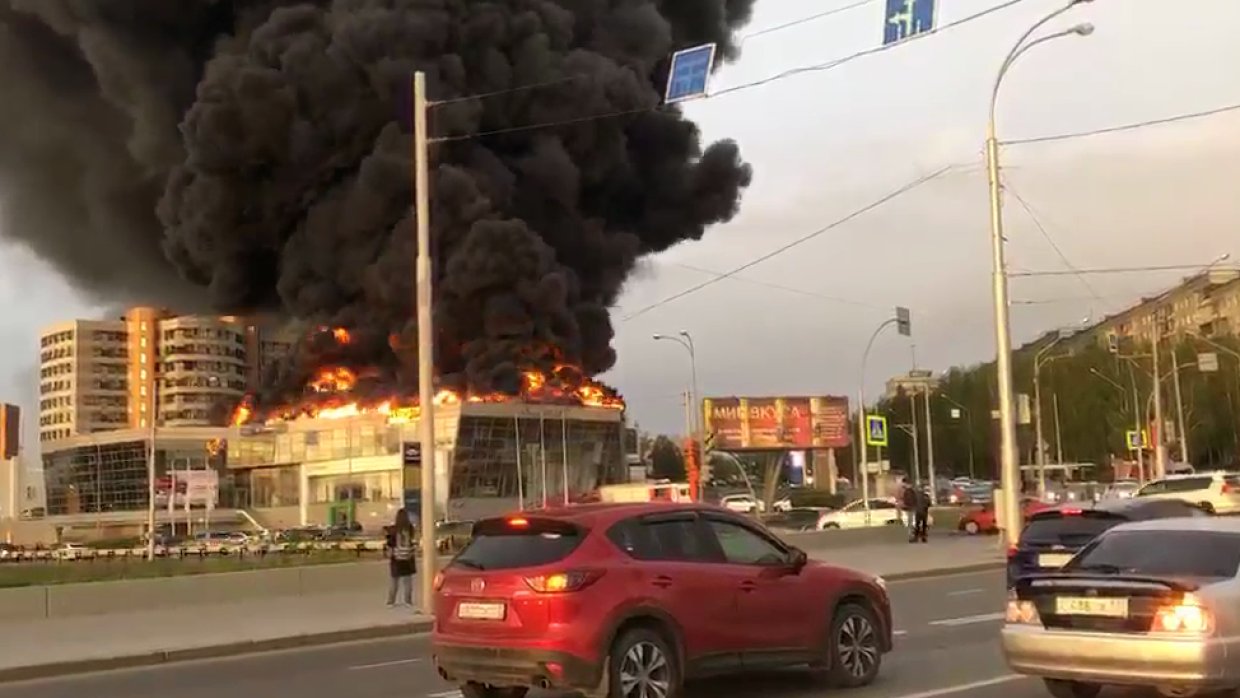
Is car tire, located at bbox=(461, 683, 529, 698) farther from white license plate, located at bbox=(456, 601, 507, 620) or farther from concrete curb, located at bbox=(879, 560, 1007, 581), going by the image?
concrete curb, located at bbox=(879, 560, 1007, 581)

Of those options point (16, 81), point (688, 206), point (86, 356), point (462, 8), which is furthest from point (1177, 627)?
point (86, 356)

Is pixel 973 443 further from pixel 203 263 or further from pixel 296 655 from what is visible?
pixel 296 655

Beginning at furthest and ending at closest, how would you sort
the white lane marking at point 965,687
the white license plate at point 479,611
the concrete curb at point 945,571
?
1. the concrete curb at point 945,571
2. the white lane marking at point 965,687
3. the white license plate at point 479,611

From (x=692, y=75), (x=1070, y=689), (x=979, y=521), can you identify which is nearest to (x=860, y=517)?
(x=979, y=521)

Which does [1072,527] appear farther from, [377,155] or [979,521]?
[377,155]

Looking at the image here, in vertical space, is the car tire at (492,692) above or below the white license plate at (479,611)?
below

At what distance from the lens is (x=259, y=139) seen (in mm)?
57344

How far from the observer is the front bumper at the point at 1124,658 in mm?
7645

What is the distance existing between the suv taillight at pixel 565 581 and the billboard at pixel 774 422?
162 ft

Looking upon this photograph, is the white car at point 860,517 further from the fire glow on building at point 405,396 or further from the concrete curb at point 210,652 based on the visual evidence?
the concrete curb at point 210,652

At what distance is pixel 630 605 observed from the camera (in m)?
8.42

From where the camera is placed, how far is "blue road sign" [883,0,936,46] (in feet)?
54.6

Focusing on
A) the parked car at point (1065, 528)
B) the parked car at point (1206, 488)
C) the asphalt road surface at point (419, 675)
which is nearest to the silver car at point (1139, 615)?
A: the asphalt road surface at point (419, 675)

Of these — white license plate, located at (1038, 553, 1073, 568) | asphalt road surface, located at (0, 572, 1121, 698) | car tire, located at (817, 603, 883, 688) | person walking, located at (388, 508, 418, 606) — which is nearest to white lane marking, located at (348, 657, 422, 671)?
asphalt road surface, located at (0, 572, 1121, 698)
